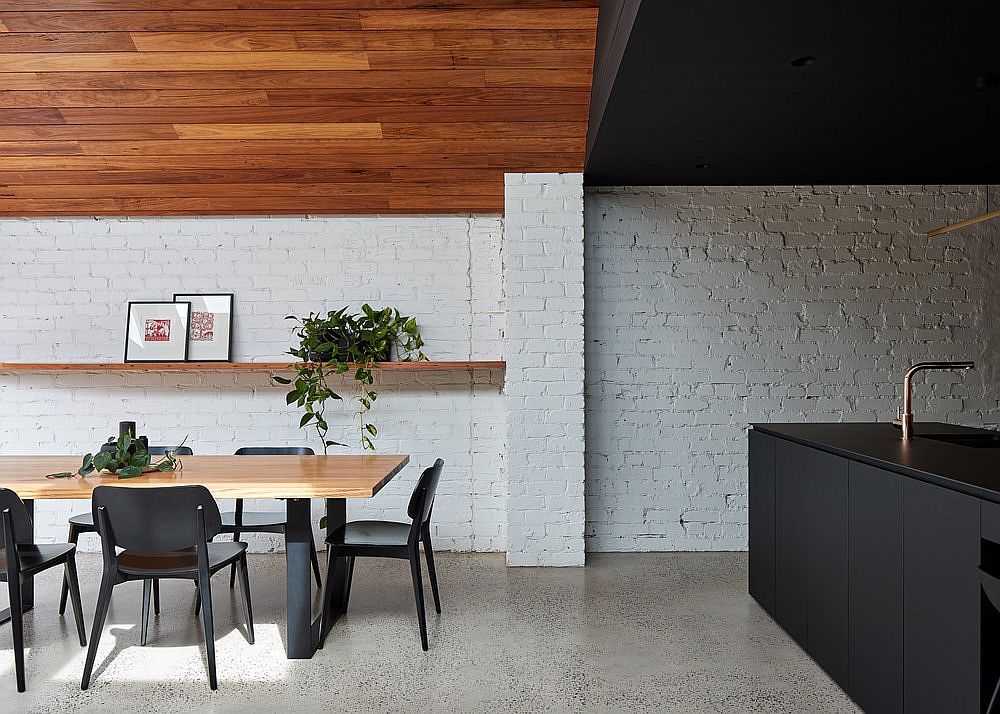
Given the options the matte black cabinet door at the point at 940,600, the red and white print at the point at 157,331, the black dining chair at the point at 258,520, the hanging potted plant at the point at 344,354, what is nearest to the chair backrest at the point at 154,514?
the black dining chair at the point at 258,520

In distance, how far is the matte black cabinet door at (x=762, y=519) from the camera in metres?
3.96

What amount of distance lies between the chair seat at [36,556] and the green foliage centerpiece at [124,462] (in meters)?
0.33

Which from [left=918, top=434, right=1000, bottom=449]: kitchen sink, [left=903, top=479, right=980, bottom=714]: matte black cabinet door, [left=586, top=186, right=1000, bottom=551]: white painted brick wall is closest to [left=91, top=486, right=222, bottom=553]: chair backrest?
[left=903, top=479, right=980, bottom=714]: matte black cabinet door

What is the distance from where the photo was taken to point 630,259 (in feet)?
17.8

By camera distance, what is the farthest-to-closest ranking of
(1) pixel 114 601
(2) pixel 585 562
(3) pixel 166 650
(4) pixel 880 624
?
1. (2) pixel 585 562
2. (1) pixel 114 601
3. (3) pixel 166 650
4. (4) pixel 880 624

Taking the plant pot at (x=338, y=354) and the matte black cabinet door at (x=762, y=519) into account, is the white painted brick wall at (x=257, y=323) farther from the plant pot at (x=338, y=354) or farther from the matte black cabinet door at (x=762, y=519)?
the matte black cabinet door at (x=762, y=519)

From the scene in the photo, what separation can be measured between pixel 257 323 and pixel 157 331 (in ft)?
2.01

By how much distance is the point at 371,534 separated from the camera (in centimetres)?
379

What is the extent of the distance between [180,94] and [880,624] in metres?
3.93

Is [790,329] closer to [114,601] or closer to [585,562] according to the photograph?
[585,562]

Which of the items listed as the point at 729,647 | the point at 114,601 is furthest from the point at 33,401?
the point at 729,647

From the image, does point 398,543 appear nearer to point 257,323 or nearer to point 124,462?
point 124,462

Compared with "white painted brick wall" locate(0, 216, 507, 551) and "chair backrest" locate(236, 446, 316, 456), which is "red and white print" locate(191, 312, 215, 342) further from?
"chair backrest" locate(236, 446, 316, 456)

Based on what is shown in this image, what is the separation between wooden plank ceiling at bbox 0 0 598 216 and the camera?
4012 mm
